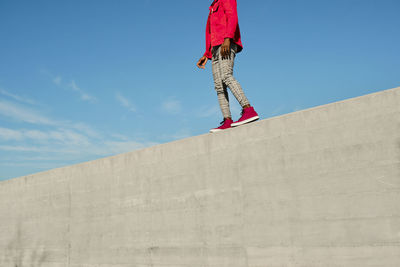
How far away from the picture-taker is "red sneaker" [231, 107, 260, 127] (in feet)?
14.2

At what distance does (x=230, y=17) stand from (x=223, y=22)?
12cm

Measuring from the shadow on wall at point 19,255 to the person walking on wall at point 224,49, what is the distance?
3644mm

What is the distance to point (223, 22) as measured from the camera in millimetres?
4859

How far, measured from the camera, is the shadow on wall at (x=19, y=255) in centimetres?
628

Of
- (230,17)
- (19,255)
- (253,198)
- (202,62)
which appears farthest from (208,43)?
(19,255)

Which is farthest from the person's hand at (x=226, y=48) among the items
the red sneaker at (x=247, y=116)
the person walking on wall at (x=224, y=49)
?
the red sneaker at (x=247, y=116)

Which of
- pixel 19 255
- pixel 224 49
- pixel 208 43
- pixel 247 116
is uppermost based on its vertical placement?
pixel 208 43

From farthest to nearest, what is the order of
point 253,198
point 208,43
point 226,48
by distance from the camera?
point 208,43 → point 226,48 → point 253,198

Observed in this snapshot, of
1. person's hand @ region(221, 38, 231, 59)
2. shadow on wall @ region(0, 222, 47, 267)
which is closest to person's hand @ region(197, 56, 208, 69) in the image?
person's hand @ region(221, 38, 231, 59)

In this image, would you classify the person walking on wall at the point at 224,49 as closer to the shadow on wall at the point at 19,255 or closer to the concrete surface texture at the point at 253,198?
the concrete surface texture at the point at 253,198

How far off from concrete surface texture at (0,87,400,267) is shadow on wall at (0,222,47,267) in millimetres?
279

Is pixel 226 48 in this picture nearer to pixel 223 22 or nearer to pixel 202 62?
pixel 223 22

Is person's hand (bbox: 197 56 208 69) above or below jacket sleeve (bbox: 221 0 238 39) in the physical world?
below

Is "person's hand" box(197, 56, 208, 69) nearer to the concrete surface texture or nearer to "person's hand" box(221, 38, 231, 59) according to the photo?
"person's hand" box(221, 38, 231, 59)
